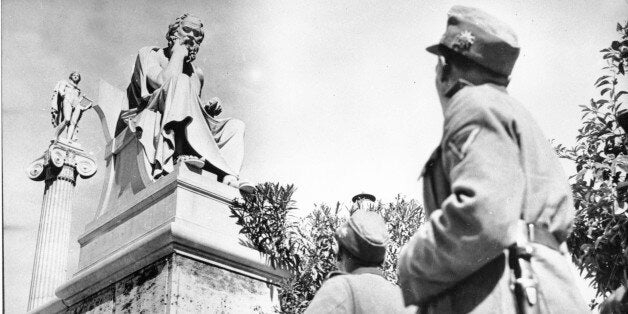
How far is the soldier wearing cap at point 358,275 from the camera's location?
351cm

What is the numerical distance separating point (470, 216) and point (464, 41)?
1.94ft

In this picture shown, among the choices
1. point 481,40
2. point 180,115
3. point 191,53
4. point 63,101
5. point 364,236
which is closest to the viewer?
point 481,40

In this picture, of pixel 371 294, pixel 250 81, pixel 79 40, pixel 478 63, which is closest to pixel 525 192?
pixel 478 63

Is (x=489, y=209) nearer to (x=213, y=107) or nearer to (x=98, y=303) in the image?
(x=98, y=303)

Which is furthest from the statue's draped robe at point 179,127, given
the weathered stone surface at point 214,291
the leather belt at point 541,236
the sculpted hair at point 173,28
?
the leather belt at point 541,236

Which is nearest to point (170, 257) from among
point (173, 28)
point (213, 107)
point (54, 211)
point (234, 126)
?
point (234, 126)

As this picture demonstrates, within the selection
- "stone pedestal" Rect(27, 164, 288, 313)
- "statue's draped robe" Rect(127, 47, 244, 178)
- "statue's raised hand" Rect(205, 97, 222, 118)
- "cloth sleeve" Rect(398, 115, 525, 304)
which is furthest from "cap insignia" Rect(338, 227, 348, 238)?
"statue's raised hand" Rect(205, 97, 222, 118)

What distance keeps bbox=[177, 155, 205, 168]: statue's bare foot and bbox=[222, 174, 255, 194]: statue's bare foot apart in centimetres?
32

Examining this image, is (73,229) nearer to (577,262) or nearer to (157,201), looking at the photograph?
(157,201)

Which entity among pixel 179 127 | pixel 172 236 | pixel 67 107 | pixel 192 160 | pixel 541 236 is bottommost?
pixel 541 236

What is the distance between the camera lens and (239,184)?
795 centimetres

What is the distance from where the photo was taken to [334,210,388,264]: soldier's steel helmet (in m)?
3.49

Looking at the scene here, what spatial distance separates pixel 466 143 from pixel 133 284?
5.15 meters

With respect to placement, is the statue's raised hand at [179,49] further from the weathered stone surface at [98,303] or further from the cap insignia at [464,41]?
the cap insignia at [464,41]
